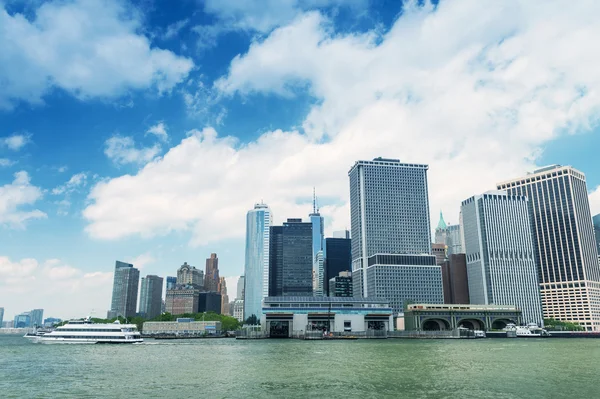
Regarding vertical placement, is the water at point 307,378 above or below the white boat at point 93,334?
below

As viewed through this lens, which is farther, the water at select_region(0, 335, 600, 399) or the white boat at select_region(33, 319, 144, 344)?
the white boat at select_region(33, 319, 144, 344)

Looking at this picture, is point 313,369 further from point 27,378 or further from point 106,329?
point 106,329

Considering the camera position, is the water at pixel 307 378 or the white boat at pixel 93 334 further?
the white boat at pixel 93 334

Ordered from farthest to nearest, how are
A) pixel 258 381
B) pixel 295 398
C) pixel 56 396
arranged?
1. pixel 258 381
2. pixel 56 396
3. pixel 295 398

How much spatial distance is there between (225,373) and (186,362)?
69.9ft

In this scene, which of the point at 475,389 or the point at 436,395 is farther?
the point at 475,389

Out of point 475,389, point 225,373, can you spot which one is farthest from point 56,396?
point 475,389

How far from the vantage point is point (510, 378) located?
66.9 m

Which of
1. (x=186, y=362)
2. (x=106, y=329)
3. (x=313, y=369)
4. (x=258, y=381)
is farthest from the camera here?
(x=106, y=329)

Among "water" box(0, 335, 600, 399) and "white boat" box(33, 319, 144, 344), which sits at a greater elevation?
"white boat" box(33, 319, 144, 344)

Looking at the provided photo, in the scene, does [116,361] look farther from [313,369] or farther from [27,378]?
[313,369]

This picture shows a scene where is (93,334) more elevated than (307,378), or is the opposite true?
(93,334)

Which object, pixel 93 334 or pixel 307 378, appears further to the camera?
pixel 93 334

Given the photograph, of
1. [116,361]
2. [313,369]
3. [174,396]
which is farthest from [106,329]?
[174,396]
